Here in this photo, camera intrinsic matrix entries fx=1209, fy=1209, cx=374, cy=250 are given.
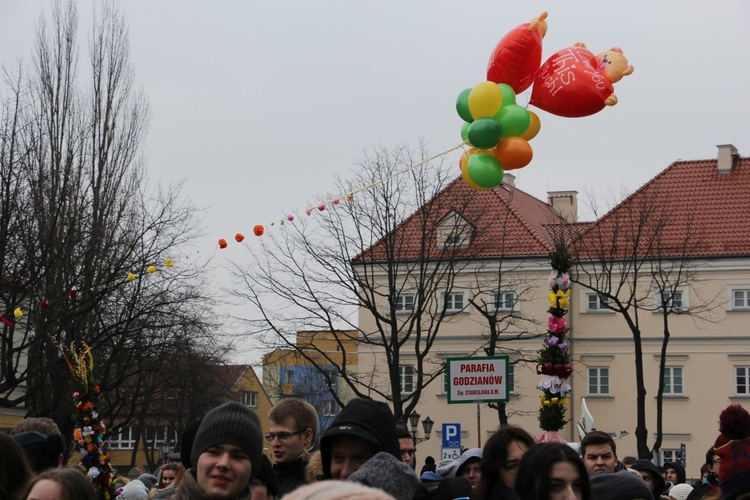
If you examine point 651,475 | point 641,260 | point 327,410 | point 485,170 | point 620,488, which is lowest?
point 651,475

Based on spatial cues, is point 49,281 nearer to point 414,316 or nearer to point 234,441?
point 414,316

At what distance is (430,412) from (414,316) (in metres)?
16.5

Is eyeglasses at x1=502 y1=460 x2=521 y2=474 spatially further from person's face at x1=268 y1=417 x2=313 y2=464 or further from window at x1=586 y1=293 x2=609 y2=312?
window at x1=586 y1=293 x2=609 y2=312

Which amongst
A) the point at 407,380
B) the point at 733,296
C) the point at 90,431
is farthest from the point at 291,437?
the point at 733,296

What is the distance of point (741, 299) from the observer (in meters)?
51.3

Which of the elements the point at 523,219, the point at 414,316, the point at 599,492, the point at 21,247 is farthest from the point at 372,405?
the point at 523,219

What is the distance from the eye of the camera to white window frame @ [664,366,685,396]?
167 feet

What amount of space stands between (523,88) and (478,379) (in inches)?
129

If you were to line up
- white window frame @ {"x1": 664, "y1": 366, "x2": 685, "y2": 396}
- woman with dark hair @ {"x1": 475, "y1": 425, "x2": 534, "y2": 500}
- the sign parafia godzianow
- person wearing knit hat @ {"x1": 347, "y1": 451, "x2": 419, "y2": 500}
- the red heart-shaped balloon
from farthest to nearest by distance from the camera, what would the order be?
white window frame @ {"x1": 664, "y1": 366, "x2": 685, "y2": 396} < the sign parafia godzianow < the red heart-shaped balloon < woman with dark hair @ {"x1": 475, "y1": 425, "x2": 534, "y2": 500} < person wearing knit hat @ {"x1": 347, "y1": 451, "x2": 419, "y2": 500}

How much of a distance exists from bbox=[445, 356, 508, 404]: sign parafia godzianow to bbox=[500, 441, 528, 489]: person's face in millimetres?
6604

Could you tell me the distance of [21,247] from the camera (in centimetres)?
3028

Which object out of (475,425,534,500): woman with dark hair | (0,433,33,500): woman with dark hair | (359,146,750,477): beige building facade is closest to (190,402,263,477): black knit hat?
(0,433,33,500): woman with dark hair

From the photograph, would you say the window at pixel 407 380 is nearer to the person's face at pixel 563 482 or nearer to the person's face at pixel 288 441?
Result: the person's face at pixel 288 441

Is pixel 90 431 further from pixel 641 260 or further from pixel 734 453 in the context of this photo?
pixel 641 260
